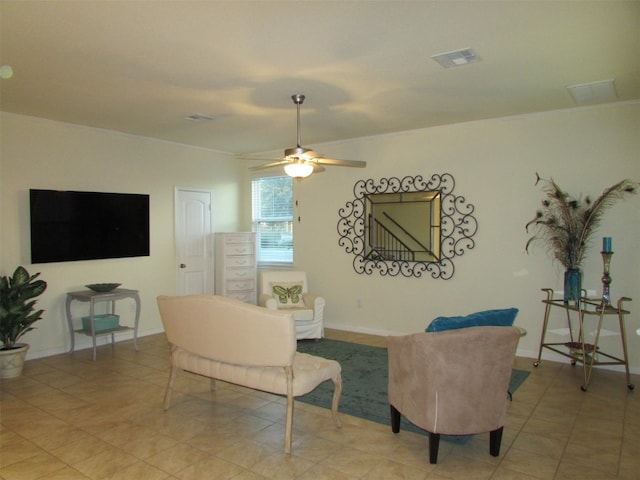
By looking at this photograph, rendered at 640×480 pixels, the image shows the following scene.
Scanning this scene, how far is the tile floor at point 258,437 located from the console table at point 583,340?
0.69ft

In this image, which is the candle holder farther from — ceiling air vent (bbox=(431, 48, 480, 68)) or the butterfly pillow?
the butterfly pillow

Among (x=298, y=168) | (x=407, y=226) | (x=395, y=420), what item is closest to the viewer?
(x=395, y=420)

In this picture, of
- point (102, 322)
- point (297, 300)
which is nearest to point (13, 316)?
point (102, 322)

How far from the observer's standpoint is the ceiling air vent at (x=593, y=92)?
12.5 ft

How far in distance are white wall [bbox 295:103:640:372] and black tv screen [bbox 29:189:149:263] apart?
2485mm

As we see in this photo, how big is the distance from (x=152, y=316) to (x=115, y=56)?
392cm

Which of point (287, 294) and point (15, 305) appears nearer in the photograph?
point (15, 305)

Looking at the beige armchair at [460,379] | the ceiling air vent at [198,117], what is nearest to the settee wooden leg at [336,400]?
the beige armchair at [460,379]

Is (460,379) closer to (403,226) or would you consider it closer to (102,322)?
(403,226)

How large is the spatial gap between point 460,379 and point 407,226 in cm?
323

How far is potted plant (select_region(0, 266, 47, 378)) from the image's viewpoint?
4.29 metres

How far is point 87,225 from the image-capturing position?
532 cm

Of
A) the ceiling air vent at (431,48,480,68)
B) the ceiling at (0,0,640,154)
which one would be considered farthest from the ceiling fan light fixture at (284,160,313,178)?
the ceiling air vent at (431,48,480,68)

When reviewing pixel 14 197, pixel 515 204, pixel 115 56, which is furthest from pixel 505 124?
pixel 14 197
